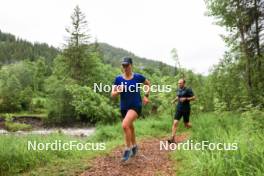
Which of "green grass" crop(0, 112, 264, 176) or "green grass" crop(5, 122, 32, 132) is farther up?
"green grass" crop(0, 112, 264, 176)

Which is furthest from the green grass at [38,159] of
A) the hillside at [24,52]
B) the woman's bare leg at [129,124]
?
the hillside at [24,52]

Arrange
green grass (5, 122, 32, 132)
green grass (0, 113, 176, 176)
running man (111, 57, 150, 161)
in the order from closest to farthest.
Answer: green grass (0, 113, 176, 176)
running man (111, 57, 150, 161)
green grass (5, 122, 32, 132)

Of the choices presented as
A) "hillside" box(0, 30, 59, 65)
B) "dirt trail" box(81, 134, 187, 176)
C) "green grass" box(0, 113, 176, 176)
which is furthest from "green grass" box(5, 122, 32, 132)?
"hillside" box(0, 30, 59, 65)

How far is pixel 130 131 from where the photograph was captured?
749cm

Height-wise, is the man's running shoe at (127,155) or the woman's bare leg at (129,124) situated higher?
the woman's bare leg at (129,124)

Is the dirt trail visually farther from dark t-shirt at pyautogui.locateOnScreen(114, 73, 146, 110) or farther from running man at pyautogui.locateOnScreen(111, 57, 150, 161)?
dark t-shirt at pyautogui.locateOnScreen(114, 73, 146, 110)

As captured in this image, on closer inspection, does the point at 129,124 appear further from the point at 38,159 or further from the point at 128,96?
the point at 38,159

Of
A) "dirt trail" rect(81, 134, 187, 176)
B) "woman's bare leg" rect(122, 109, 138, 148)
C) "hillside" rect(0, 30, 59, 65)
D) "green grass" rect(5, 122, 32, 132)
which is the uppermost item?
"hillside" rect(0, 30, 59, 65)

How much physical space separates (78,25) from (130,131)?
53932 millimetres

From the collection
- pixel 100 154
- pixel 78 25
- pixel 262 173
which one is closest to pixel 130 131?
pixel 100 154

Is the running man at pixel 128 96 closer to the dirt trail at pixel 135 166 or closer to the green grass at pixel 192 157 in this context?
the dirt trail at pixel 135 166

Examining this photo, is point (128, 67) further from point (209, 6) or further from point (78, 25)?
point (78, 25)

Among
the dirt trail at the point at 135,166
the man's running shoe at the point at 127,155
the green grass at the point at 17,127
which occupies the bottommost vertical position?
the green grass at the point at 17,127

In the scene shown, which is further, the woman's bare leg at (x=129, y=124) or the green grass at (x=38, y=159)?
the woman's bare leg at (x=129, y=124)
